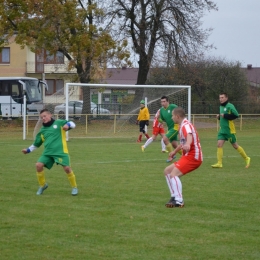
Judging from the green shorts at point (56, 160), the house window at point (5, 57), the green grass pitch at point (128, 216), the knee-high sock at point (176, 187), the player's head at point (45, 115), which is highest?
the house window at point (5, 57)

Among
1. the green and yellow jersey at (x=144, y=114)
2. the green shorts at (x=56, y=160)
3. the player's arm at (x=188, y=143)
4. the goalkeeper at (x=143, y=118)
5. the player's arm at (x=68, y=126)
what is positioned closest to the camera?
the player's arm at (x=188, y=143)

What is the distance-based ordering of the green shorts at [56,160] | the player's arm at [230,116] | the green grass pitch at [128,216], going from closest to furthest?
the green grass pitch at [128,216] → the green shorts at [56,160] → the player's arm at [230,116]

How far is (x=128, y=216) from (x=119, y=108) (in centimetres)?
2172

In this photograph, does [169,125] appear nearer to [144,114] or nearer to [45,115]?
[45,115]

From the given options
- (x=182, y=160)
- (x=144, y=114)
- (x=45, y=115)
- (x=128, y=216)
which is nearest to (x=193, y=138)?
(x=182, y=160)

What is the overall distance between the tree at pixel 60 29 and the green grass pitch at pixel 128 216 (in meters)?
20.6

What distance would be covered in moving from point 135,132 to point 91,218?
20.3 metres

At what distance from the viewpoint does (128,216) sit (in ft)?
26.8

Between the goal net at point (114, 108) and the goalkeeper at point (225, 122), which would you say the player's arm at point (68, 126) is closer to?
the goalkeeper at point (225, 122)

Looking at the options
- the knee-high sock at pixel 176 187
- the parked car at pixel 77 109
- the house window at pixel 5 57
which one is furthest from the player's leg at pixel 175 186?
the house window at pixel 5 57

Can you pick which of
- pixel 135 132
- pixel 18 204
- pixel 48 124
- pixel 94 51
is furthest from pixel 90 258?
pixel 94 51

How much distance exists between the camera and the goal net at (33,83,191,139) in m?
28.0

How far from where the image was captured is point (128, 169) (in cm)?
1416

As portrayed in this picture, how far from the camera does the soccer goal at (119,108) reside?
27938mm
